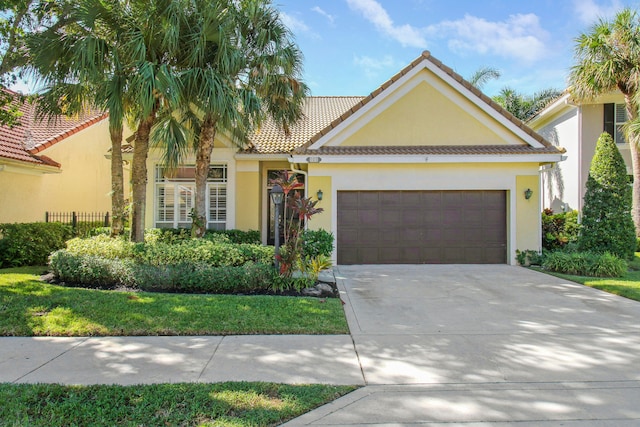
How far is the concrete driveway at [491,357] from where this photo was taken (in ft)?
11.4

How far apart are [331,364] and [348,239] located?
7.56 metres

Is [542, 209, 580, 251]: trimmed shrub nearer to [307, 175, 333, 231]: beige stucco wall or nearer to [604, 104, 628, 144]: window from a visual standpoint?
[604, 104, 628, 144]: window

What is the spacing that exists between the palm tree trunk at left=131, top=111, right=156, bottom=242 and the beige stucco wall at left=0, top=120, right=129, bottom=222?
541 centimetres

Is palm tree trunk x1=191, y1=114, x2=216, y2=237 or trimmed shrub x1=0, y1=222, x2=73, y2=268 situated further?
trimmed shrub x1=0, y1=222, x2=73, y2=268

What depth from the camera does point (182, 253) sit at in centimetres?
877

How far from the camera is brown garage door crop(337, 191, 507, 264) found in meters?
12.0

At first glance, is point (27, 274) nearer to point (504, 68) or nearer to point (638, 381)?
point (638, 381)

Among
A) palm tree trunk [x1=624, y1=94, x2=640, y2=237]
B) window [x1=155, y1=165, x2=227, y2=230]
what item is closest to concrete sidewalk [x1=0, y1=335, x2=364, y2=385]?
window [x1=155, y1=165, x2=227, y2=230]

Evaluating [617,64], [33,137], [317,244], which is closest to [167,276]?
[317,244]

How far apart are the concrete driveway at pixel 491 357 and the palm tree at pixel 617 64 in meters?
8.48

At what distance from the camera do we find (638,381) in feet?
13.5

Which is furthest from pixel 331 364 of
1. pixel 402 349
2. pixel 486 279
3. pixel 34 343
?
pixel 486 279

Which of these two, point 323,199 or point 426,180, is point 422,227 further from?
point 323,199

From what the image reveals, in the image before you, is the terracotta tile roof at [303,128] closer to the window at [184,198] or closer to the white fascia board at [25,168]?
the window at [184,198]
